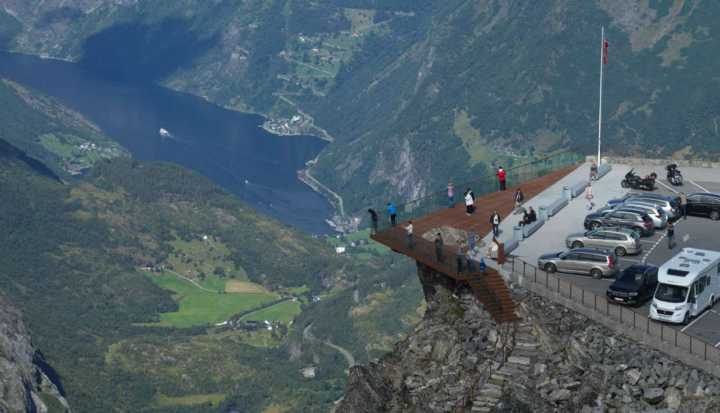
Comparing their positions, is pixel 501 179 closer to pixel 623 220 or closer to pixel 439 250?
pixel 623 220

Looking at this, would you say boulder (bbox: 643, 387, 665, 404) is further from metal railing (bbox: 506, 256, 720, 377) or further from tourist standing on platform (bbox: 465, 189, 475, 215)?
tourist standing on platform (bbox: 465, 189, 475, 215)

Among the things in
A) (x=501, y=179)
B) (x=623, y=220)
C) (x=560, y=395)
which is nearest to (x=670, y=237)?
(x=623, y=220)

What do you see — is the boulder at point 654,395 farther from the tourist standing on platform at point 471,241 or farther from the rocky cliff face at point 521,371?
the tourist standing on platform at point 471,241

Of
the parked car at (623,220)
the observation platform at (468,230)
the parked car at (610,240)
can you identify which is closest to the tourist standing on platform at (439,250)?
the observation platform at (468,230)

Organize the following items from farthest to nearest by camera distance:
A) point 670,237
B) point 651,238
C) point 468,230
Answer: point 468,230 → point 651,238 → point 670,237

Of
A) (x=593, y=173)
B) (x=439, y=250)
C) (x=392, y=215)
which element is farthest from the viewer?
(x=593, y=173)

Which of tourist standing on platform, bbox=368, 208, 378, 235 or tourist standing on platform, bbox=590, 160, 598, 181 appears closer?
tourist standing on platform, bbox=368, 208, 378, 235

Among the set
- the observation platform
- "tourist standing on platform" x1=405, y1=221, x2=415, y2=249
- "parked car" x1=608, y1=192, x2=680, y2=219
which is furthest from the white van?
"parked car" x1=608, y1=192, x2=680, y2=219
